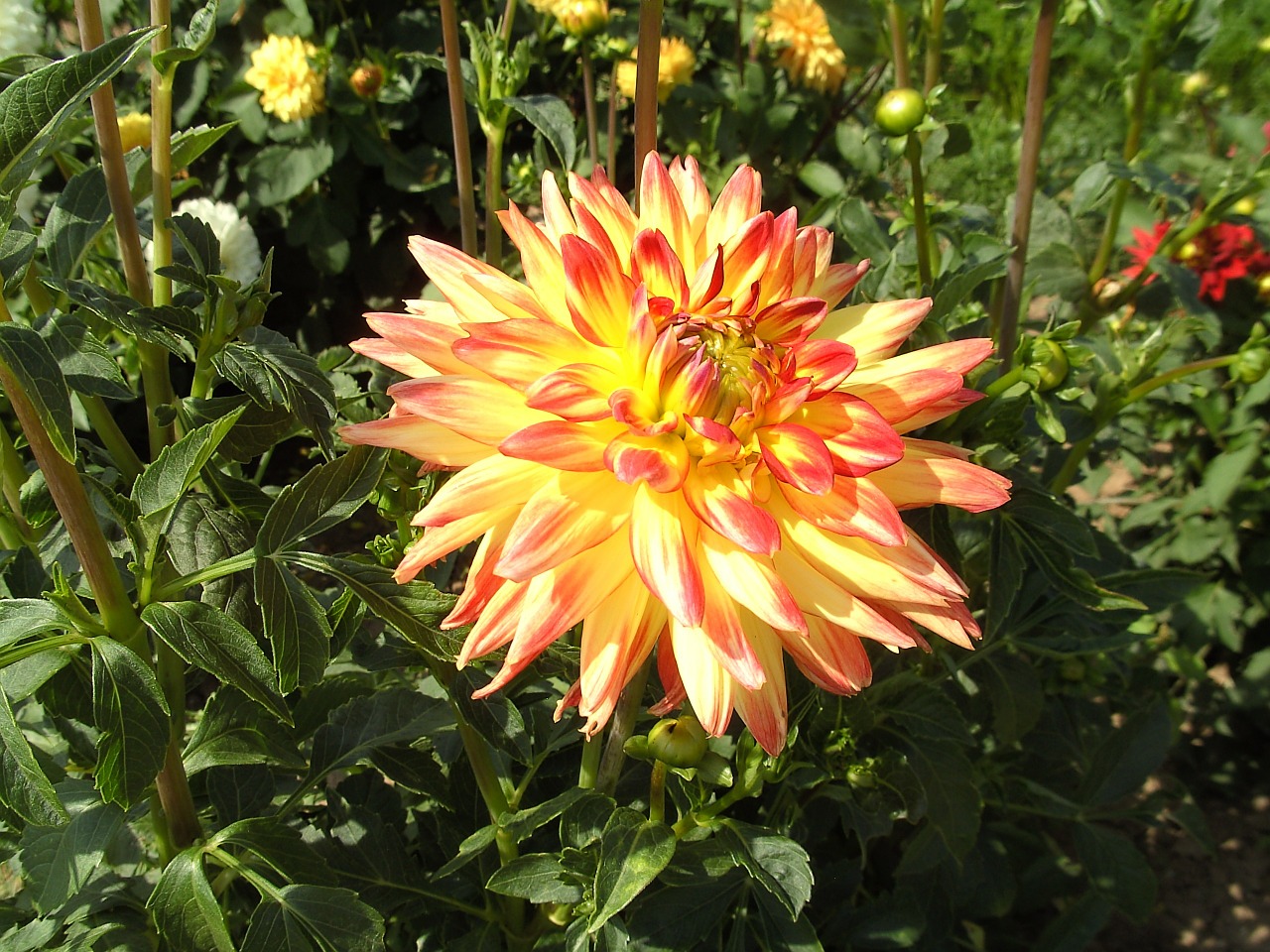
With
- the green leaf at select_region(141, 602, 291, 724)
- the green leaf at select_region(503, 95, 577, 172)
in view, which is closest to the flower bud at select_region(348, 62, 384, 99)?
the green leaf at select_region(503, 95, 577, 172)

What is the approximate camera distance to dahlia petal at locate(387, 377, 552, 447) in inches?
29.4

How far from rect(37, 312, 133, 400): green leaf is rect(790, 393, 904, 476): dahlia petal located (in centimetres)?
58

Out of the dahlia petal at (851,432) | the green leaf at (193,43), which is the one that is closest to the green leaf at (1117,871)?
the dahlia petal at (851,432)

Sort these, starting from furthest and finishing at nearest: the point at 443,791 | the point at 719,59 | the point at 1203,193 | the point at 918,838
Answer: the point at 719,59, the point at 1203,193, the point at 918,838, the point at 443,791

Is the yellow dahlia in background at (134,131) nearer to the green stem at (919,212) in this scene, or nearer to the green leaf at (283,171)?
the green leaf at (283,171)

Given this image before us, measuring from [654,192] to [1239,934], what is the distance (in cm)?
223

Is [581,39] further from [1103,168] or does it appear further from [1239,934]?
[1239,934]

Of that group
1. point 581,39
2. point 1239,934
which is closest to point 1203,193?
point 581,39

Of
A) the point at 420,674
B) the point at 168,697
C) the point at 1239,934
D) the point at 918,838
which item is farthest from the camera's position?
the point at 1239,934

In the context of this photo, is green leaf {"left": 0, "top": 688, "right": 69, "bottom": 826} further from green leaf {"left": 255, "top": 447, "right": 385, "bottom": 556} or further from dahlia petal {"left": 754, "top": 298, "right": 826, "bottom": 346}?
dahlia petal {"left": 754, "top": 298, "right": 826, "bottom": 346}

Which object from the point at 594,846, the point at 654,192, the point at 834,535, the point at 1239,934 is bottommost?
the point at 1239,934

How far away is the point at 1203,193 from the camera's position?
6.13 ft

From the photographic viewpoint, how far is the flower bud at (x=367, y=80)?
229cm

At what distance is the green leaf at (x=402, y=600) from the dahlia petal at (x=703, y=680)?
0.75 ft
